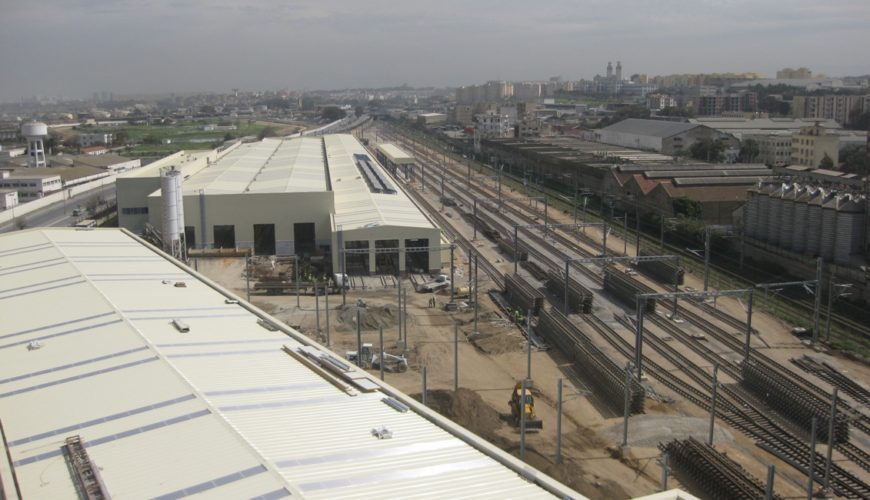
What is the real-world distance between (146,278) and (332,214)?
6972 millimetres

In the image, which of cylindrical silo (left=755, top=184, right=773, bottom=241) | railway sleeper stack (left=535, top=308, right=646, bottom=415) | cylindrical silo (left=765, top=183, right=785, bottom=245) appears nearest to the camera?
railway sleeper stack (left=535, top=308, right=646, bottom=415)

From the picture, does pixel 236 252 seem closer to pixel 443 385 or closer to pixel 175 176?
pixel 175 176

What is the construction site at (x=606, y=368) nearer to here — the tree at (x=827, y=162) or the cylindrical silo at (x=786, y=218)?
the cylindrical silo at (x=786, y=218)

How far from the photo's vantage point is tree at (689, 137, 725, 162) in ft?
118

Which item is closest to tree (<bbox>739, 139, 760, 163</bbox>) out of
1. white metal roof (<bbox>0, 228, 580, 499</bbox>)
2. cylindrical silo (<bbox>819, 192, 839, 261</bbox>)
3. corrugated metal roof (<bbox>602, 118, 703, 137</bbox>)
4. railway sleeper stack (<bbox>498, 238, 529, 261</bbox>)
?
corrugated metal roof (<bbox>602, 118, 703, 137</bbox>)

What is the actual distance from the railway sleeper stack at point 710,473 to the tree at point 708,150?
3028 cm

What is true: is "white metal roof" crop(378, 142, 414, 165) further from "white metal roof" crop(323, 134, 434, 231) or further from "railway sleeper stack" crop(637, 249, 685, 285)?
"railway sleeper stack" crop(637, 249, 685, 285)

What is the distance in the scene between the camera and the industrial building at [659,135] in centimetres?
3881

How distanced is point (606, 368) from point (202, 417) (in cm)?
571

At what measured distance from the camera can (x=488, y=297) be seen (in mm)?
14719

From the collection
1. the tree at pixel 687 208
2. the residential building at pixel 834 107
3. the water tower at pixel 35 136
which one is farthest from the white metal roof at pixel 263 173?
the residential building at pixel 834 107

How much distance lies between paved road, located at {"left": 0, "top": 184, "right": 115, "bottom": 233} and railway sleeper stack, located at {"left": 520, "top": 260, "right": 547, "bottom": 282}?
14148mm

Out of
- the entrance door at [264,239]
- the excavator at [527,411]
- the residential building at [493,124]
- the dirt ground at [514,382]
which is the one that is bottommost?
the dirt ground at [514,382]

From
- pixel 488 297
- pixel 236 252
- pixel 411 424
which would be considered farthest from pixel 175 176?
pixel 411 424
